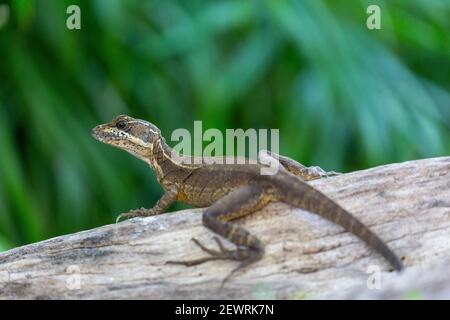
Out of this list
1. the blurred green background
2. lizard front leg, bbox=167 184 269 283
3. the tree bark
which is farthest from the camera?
the blurred green background

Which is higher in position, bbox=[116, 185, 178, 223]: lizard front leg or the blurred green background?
the blurred green background

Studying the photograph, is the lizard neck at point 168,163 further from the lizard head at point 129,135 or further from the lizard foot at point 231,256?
the lizard foot at point 231,256

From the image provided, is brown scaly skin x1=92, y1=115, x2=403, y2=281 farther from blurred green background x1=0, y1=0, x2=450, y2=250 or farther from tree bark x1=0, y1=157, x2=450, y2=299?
blurred green background x1=0, y1=0, x2=450, y2=250

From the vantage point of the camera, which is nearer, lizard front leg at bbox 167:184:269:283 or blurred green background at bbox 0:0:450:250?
lizard front leg at bbox 167:184:269:283

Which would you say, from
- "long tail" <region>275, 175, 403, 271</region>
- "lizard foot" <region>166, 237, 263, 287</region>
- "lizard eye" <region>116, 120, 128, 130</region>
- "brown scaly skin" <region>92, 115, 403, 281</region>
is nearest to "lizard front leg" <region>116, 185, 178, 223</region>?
"brown scaly skin" <region>92, 115, 403, 281</region>

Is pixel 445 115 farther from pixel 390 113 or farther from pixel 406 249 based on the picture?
pixel 406 249

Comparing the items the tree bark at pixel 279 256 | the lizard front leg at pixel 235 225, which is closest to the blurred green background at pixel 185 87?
the tree bark at pixel 279 256
